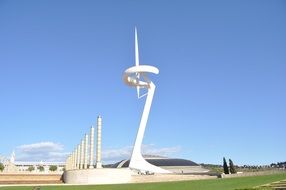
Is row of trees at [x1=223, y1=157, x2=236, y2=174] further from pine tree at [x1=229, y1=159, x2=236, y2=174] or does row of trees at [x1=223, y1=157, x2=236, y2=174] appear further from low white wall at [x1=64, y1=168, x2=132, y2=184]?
low white wall at [x1=64, y1=168, x2=132, y2=184]

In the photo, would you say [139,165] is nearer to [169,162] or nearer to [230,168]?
[230,168]

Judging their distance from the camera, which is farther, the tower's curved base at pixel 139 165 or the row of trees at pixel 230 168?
the row of trees at pixel 230 168

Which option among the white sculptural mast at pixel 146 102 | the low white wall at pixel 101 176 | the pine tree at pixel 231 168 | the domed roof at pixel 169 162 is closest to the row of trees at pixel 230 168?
the pine tree at pixel 231 168

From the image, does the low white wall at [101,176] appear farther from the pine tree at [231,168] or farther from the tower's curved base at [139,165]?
the pine tree at [231,168]

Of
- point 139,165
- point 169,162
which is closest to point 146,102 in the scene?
point 139,165

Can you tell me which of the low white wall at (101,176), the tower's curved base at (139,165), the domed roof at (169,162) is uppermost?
the domed roof at (169,162)

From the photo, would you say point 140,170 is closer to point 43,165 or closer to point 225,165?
point 225,165

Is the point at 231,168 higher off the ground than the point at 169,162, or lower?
lower

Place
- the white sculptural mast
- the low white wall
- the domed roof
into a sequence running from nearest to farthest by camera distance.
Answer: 1. the low white wall
2. the white sculptural mast
3. the domed roof

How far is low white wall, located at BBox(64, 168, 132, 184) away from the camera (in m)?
35.1

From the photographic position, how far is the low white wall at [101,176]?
3506 cm

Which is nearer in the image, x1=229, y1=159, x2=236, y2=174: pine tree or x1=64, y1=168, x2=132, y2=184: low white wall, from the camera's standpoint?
x1=64, y1=168, x2=132, y2=184: low white wall

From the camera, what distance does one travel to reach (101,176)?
35.2 metres

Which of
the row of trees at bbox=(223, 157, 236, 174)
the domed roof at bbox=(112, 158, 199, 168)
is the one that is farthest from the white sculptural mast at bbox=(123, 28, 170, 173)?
the domed roof at bbox=(112, 158, 199, 168)
